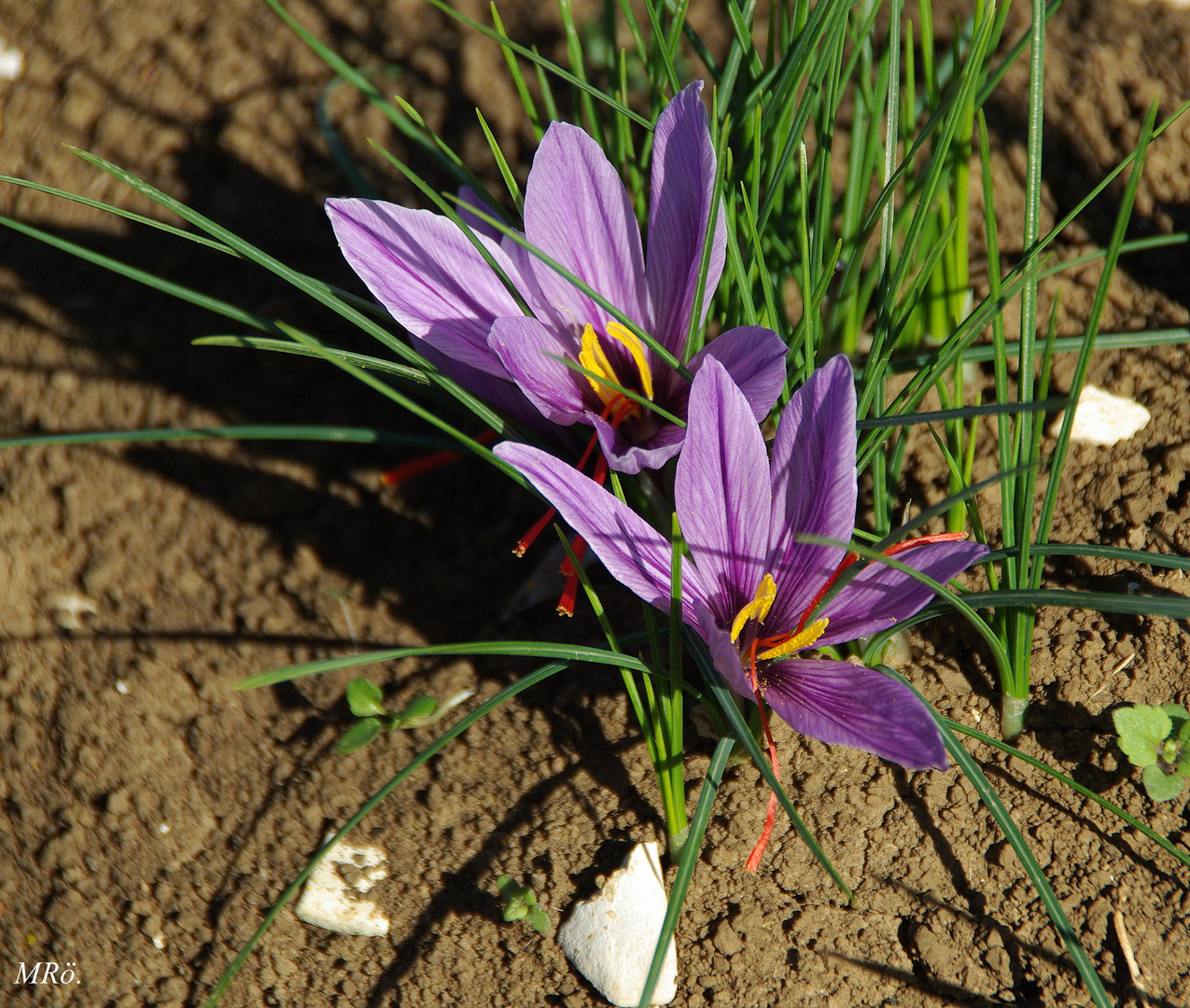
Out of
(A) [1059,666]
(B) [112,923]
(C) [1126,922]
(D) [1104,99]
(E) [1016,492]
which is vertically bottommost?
(B) [112,923]

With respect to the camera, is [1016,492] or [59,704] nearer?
[1016,492]

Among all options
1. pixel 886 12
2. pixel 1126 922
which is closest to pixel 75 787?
pixel 1126 922

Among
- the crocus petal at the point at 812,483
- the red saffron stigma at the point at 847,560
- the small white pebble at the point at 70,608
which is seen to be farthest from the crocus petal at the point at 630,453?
the small white pebble at the point at 70,608

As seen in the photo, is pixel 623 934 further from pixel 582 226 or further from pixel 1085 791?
pixel 582 226

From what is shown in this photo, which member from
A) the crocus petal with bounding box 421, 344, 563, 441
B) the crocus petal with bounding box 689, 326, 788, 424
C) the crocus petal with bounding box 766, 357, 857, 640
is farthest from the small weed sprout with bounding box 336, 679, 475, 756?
the crocus petal with bounding box 689, 326, 788, 424

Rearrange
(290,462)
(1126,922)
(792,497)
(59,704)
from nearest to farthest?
(792,497) → (1126,922) → (59,704) → (290,462)

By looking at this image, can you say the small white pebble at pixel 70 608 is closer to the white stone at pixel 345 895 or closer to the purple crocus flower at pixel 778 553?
the white stone at pixel 345 895

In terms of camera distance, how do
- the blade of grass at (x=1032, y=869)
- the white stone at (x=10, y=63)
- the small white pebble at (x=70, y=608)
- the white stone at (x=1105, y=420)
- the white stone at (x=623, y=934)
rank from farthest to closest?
1. the white stone at (x=10, y=63)
2. the small white pebble at (x=70, y=608)
3. the white stone at (x=1105, y=420)
4. the white stone at (x=623, y=934)
5. the blade of grass at (x=1032, y=869)

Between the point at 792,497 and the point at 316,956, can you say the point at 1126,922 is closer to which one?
the point at 792,497
